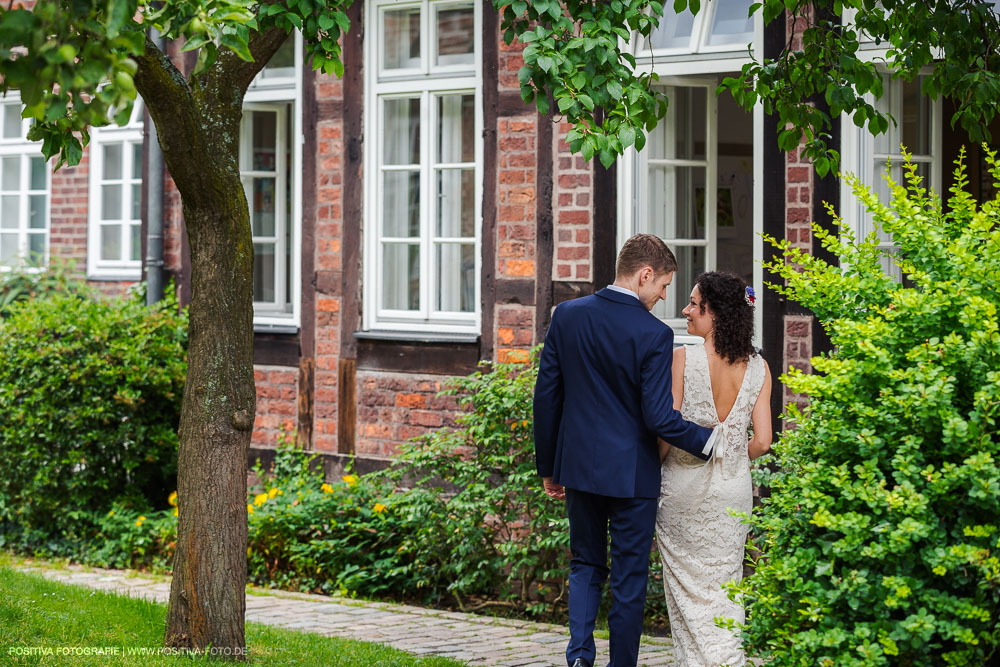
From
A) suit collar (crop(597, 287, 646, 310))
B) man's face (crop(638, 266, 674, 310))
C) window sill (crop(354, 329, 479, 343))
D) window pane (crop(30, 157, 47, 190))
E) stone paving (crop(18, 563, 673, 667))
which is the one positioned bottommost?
stone paving (crop(18, 563, 673, 667))

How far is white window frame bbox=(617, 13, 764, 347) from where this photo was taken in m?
7.83

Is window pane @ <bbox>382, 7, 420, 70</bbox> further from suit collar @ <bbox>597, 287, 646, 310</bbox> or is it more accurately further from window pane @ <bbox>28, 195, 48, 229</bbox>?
window pane @ <bbox>28, 195, 48, 229</bbox>

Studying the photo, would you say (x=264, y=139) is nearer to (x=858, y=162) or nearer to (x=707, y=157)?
(x=707, y=157)

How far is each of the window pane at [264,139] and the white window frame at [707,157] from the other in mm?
3628

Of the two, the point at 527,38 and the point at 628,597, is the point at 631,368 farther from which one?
the point at 527,38

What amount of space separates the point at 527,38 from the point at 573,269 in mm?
3693

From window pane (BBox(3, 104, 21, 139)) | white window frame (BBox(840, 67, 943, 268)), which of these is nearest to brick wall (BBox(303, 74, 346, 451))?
white window frame (BBox(840, 67, 943, 268))

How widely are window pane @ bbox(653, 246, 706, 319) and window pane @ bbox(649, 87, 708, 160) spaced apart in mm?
638

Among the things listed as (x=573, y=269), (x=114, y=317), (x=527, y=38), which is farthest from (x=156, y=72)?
(x=114, y=317)

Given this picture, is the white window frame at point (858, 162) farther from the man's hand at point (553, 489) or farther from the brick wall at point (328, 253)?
the brick wall at point (328, 253)

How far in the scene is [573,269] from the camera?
8516mm

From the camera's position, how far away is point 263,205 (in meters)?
10.7

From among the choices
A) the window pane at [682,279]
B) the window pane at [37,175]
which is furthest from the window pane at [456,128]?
the window pane at [37,175]

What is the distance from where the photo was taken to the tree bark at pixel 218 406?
18.5 feet
